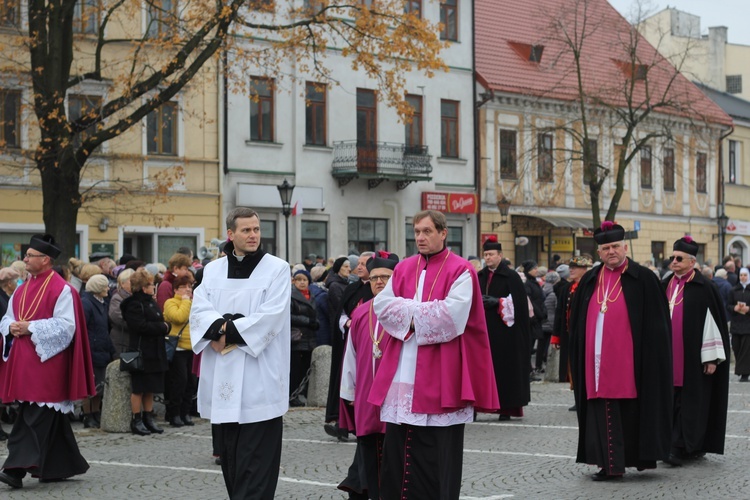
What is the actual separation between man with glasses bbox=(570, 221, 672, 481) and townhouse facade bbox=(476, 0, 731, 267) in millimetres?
22836

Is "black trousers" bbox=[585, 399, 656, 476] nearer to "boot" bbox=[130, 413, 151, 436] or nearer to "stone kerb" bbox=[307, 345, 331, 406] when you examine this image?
"boot" bbox=[130, 413, 151, 436]

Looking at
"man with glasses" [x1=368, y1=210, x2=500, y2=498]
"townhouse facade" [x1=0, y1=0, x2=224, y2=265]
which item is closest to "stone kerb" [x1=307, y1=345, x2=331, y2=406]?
"man with glasses" [x1=368, y1=210, x2=500, y2=498]

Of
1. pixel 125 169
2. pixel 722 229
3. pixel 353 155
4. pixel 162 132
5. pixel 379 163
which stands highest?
pixel 162 132

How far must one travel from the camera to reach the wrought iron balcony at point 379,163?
33406 mm

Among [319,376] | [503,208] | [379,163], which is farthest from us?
[503,208]

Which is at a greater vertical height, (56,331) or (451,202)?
(451,202)

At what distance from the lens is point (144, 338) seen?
555 inches

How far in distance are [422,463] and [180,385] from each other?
Result: 24.0 feet

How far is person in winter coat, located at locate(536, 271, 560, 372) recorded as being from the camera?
21.1 m

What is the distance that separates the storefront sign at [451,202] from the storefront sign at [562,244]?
3.91 meters

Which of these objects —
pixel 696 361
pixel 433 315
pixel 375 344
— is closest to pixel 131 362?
pixel 375 344

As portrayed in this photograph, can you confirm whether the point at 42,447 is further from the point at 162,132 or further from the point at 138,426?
the point at 162,132

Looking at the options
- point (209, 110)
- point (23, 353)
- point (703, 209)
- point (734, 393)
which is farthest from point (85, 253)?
point (703, 209)

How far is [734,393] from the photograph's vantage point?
18.8m
